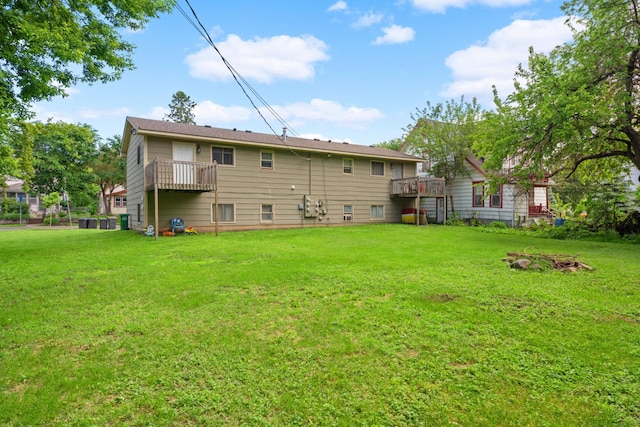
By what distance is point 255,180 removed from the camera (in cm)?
1557

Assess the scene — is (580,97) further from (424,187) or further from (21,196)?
(21,196)

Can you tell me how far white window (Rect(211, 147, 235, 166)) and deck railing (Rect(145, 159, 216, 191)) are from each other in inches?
57.8

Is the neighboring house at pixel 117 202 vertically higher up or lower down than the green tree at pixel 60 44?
lower down

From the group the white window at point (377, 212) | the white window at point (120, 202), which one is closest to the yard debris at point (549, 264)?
the white window at point (377, 212)

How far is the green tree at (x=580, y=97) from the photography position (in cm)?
980

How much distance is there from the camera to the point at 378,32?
46.4 ft

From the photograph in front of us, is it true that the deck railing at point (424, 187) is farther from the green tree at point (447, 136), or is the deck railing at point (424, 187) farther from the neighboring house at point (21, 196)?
the neighboring house at point (21, 196)

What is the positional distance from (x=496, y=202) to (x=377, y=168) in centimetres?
708

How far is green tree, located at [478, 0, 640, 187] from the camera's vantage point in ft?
32.2

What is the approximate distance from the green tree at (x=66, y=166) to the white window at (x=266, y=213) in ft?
75.2

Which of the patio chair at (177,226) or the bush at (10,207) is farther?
the bush at (10,207)

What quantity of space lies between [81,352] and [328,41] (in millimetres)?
14281

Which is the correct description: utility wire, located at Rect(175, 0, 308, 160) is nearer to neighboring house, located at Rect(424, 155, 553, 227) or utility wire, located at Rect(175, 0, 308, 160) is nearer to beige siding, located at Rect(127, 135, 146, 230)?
beige siding, located at Rect(127, 135, 146, 230)

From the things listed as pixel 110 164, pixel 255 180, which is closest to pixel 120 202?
pixel 110 164
